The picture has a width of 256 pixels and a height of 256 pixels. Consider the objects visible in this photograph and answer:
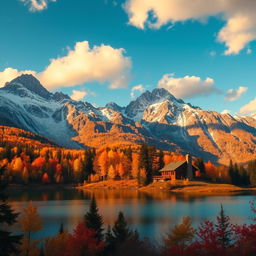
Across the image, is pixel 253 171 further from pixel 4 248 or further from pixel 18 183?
pixel 4 248

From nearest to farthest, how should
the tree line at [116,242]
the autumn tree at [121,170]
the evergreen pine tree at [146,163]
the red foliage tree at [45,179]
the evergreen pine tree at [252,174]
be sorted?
the tree line at [116,242] → the evergreen pine tree at [146,163] → the evergreen pine tree at [252,174] → the autumn tree at [121,170] → the red foliage tree at [45,179]

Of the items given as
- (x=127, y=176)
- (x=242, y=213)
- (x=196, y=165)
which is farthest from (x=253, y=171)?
(x=242, y=213)

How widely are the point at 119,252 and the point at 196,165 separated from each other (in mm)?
140704

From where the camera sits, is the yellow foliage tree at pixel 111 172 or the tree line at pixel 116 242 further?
the yellow foliage tree at pixel 111 172

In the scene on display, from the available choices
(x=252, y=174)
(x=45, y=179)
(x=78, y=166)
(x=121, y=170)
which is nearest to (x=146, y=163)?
(x=121, y=170)

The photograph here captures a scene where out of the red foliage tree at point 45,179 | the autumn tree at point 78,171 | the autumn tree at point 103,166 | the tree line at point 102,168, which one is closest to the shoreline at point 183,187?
the tree line at point 102,168

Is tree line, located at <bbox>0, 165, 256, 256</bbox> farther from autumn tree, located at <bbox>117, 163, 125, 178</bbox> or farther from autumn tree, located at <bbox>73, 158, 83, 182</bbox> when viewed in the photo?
autumn tree, located at <bbox>73, 158, 83, 182</bbox>

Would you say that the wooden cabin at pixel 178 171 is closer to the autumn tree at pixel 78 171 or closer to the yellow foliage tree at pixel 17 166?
the autumn tree at pixel 78 171

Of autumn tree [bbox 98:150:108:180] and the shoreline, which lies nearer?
the shoreline

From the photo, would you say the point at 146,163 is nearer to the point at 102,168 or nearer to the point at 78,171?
the point at 102,168

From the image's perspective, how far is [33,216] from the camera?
1468 inches

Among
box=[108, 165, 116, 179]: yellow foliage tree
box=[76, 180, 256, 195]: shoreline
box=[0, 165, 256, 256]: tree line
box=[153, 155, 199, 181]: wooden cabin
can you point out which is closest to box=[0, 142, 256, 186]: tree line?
box=[108, 165, 116, 179]: yellow foliage tree

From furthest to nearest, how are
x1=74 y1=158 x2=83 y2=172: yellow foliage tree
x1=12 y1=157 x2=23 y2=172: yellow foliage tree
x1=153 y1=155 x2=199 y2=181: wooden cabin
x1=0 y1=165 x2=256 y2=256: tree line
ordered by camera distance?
1. x1=74 y1=158 x2=83 y2=172: yellow foliage tree
2. x1=12 y1=157 x2=23 y2=172: yellow foliage tree
3. x1=153 y1=155 x2=199 y2=181: wooden cabin
4. x1=0 y1=165 x2=256 y2=256: tree line

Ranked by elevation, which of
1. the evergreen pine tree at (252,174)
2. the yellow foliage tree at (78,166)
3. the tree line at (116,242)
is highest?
the yellow foliage tree at (78,166)
